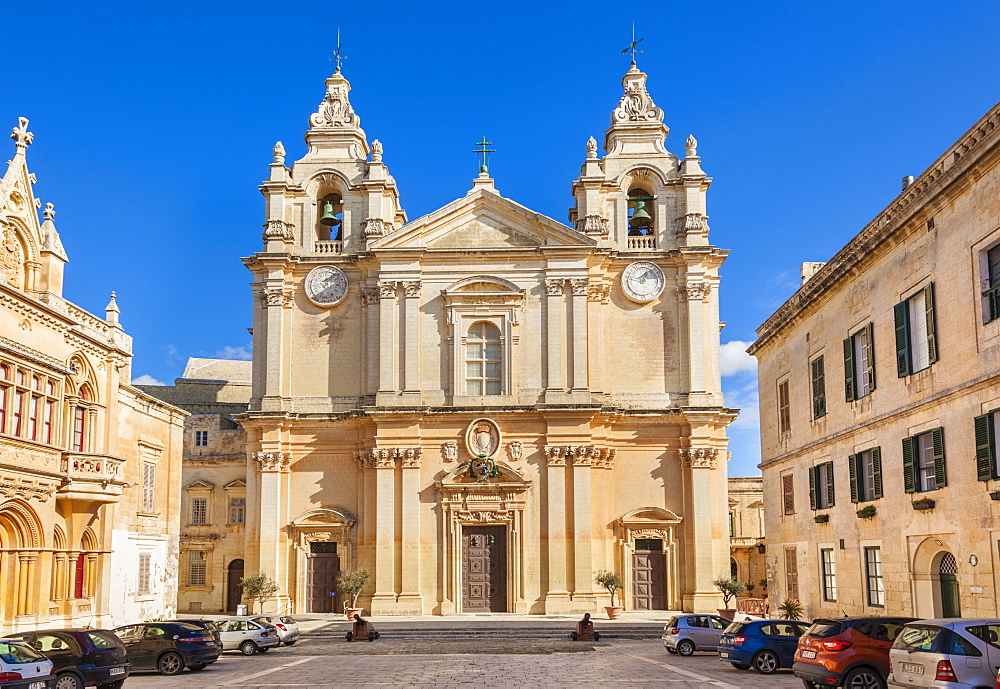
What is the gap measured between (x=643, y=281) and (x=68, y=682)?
29487 mm

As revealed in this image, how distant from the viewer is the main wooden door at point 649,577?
41.5m

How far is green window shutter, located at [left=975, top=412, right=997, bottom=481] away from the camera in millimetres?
19366

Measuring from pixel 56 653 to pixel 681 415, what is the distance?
2775 centimetres

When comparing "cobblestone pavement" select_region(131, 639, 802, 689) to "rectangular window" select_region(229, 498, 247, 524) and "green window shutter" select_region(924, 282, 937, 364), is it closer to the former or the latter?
"green window shutter" select_region(924, 282, 937, 364)

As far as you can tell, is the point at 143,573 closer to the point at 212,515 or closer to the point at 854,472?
the point at 212,515

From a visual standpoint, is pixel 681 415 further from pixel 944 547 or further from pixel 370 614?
pixel 944 547

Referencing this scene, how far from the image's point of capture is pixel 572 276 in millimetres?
42469

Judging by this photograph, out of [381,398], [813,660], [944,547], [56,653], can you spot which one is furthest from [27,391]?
[944,547]

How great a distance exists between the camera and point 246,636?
1162 inches

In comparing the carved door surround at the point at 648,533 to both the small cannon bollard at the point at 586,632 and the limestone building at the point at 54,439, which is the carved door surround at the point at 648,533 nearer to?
A: the small cannon bollard at the point at 586,632

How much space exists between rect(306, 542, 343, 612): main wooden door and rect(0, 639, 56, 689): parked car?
2438cm

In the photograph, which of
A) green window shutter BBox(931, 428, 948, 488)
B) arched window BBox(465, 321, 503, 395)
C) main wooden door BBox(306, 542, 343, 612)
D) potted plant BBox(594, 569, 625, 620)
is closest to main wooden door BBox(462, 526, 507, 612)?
potted plant BBox(594, 569, 625, 620)

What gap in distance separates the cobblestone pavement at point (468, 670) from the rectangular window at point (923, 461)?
493 cm

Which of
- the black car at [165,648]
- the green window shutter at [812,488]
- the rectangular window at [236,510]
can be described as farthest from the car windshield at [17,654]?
the rectangular window at [236,510]
